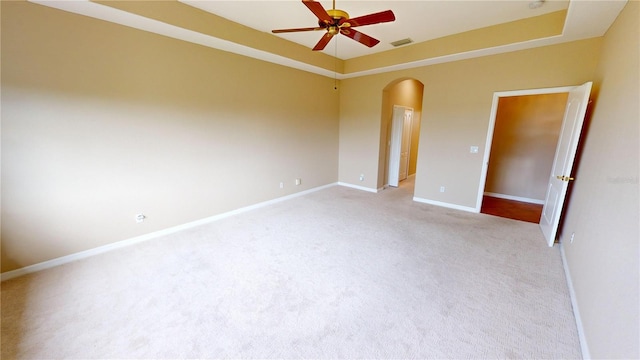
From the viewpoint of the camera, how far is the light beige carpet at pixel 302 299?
1643 mm

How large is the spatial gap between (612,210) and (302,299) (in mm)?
2371

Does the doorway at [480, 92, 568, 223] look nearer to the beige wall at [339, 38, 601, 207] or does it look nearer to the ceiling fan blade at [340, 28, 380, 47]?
the beige wall at [339, 38, 601, 207]

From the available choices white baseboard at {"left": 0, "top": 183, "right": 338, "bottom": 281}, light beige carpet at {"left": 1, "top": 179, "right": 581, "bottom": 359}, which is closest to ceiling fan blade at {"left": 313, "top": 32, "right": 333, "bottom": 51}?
light beige carpet at {"left": 1, "top": 179, "right": 581, "bottom": 359}

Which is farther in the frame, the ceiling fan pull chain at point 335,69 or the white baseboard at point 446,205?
the ceiling fan pull chain at point 335,69

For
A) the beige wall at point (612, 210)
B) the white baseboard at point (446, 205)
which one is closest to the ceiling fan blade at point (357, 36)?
the beige wall at point (612, 210)

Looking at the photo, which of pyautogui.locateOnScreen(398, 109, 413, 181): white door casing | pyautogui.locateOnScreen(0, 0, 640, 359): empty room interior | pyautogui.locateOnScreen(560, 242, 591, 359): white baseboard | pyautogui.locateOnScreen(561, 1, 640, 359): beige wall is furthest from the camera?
pyautogui.locateOnScreen(398, 109, 413, 181): white door casing

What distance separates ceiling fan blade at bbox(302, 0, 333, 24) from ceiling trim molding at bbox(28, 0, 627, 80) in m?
1.71

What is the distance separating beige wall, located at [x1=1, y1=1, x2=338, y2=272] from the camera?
7.38ft

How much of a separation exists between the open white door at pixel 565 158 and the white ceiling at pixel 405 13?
1115 mm

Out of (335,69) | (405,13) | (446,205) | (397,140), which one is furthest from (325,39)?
(397,140)

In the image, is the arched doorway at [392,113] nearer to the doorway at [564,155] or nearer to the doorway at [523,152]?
the doorway at [523,152]

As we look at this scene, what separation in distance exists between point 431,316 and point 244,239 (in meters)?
2.30

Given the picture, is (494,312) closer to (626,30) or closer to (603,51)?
(626,30)

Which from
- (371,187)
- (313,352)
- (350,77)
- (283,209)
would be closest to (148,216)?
(283,209)
